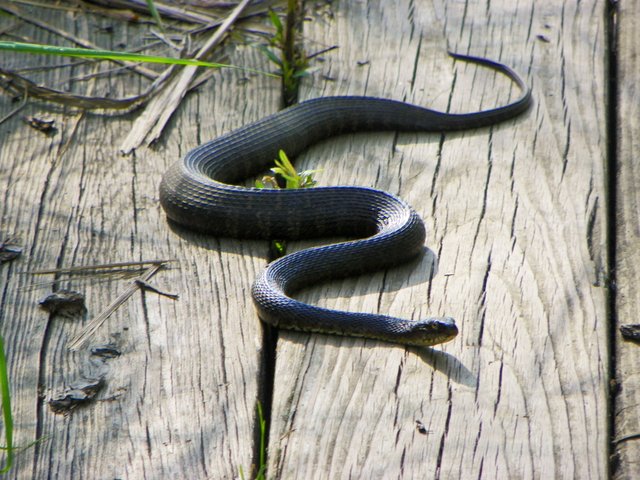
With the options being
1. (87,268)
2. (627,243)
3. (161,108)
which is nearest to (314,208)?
(87,268)

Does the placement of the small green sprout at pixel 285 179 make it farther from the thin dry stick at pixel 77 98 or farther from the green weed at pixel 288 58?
the thin dry stick at pixel 77 98

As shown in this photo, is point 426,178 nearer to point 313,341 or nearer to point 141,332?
point 313,341

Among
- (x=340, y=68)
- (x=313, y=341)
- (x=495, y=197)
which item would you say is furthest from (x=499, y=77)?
(x=313, y=341)

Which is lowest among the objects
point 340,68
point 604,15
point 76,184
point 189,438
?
point 189,438

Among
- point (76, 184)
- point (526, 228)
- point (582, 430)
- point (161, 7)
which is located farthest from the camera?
point (161, 7)

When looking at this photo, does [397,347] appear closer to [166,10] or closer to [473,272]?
[473,272]

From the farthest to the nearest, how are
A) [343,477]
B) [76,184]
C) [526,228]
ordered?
[76,184]
[526,228]
[343,477]

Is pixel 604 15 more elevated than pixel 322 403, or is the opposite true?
pixel 604 15
